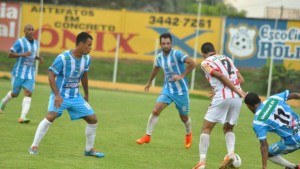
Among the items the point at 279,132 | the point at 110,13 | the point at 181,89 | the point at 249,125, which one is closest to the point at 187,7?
the point at 110,13

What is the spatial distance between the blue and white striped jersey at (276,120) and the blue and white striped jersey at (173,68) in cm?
337

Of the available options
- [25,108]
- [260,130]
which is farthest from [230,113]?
[25,108]

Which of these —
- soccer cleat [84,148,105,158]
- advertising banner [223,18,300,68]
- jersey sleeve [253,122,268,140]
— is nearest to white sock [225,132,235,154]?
jersey sleeve [253,122,268,140]

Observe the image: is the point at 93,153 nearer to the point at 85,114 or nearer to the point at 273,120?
the point at 85,114

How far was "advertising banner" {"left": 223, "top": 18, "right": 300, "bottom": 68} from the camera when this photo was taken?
1176 inches

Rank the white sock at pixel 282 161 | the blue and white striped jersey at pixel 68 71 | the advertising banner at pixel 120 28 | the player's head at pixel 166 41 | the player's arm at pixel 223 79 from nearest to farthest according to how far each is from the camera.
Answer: the white sock at pixel 282 161 → the player's arm at pixel 223 79 → the blue and white striped jersey at pixel 68 71 → the player's head at pixel 166 41 → the advertising banner at pixel 120 28

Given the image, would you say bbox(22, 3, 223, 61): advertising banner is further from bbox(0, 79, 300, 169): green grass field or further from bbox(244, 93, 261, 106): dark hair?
bbox(244, 93, 261, 106): dark hair

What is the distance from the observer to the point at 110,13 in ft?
109

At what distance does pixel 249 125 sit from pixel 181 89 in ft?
15.1

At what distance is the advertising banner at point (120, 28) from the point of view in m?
31.8

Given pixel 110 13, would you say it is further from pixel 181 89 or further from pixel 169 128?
pixel 181 89

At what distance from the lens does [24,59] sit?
1494cm

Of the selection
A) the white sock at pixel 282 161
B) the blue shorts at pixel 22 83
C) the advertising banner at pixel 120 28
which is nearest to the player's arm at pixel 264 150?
the white sock at pixel 282 161

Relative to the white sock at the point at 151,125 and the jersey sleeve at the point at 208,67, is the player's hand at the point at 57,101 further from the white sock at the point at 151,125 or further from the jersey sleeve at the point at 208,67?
the white sock at the point at 151,125
